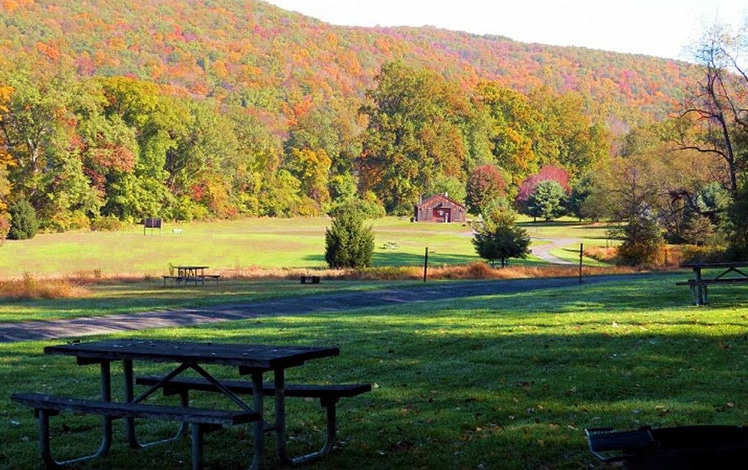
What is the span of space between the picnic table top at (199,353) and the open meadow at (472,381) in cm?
81

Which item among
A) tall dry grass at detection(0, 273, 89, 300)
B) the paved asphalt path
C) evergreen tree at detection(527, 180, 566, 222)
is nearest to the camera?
the paved asphalt path

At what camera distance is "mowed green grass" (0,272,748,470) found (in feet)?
Result: 24.6

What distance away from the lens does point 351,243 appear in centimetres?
4881

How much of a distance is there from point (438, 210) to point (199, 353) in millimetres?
107051

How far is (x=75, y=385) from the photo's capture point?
433 inches

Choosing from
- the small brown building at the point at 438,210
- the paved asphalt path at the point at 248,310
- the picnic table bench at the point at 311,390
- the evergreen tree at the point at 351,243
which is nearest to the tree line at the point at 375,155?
the small brown building at the point at 438,210

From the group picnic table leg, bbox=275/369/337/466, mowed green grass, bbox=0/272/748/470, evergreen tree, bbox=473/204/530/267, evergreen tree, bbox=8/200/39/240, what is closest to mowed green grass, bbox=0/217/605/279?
evergreen tree, bbox=8/200/39/240

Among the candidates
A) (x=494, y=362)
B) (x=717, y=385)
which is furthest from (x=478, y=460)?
(x=494, y=362)

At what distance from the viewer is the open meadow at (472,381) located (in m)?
7.53

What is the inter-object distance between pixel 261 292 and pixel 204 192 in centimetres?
7187

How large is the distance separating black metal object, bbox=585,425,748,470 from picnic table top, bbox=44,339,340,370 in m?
2.46

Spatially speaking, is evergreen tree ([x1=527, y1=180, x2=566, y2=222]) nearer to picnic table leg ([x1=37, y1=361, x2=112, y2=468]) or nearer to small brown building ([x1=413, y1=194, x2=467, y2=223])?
small brown building ([x1=413, y1=194, x2=467, y2=223])

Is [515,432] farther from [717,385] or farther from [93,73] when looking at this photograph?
[93,73]

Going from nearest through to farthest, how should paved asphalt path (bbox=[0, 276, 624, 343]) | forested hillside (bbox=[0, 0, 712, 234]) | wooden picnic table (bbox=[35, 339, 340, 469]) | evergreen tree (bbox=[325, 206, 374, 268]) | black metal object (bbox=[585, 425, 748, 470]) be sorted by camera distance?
black metal object (bbox=[585, 425, 748, 470])
wooden picnic table (bbox=[35, 339, 340, 469])
paved asphalt path (bbox=[0, 276, 624, 343])
evergreen tree (bbox=[325, 206, 374, 268])
forested hillside (bbox=[0, 0, 712, 234])
